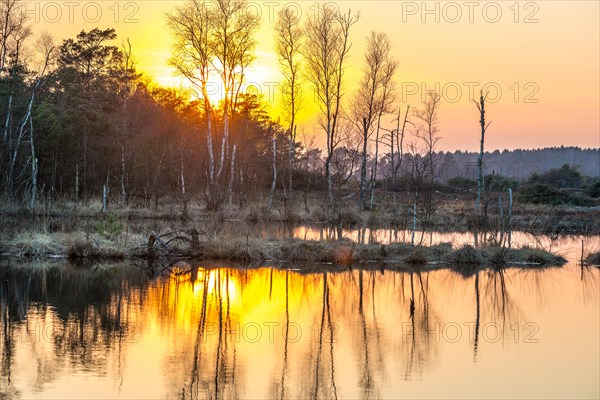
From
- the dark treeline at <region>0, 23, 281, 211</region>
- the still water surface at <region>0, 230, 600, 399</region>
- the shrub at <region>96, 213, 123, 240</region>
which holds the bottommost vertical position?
the still water surface at <region>0, 230, 600, 399</region>

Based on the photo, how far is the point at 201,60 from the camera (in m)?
48.1

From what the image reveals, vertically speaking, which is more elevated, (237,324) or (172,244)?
(172,244)

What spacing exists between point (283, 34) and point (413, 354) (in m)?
38.8

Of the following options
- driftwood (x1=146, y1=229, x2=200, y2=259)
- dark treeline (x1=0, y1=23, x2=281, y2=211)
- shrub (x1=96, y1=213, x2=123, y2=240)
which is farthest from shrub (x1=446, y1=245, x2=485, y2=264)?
dark treeline (x1=0, y1=23, x2=281, y2=211)

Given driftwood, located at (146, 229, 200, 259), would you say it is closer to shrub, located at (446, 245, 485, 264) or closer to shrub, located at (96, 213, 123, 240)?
shrub, located at (96, 213, 123, 240)

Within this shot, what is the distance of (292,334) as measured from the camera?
626 inches

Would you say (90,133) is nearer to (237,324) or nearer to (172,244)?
(172,244)

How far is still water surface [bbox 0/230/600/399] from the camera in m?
12.1

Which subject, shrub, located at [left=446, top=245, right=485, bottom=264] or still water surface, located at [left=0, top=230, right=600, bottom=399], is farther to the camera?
shrub, located at [left=446, top=245, right=485, bottom=264]

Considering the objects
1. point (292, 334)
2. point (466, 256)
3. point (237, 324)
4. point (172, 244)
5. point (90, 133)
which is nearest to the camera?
point (292, 334)

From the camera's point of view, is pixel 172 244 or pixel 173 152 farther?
pixel 173 152

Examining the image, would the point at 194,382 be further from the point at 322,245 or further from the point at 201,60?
the point at 201,60

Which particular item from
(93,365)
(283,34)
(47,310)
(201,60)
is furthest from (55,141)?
(93,365)

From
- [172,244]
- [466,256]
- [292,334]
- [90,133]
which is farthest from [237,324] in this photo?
[90,133]
